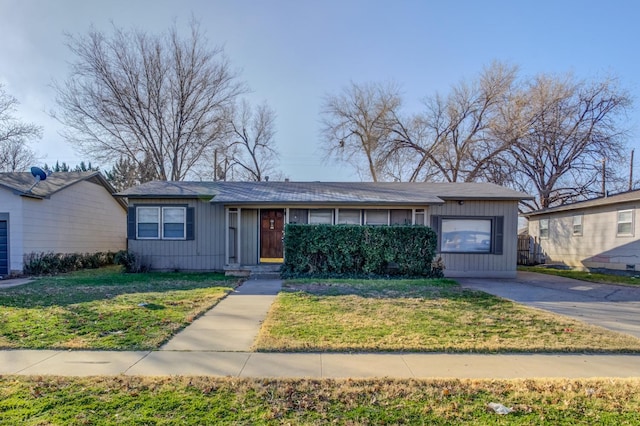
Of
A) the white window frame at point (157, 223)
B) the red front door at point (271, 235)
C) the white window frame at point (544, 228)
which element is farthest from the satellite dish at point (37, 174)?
the white window frame at point (544, 228)

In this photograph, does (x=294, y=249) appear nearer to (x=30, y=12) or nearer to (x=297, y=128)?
(x=30, y=12)

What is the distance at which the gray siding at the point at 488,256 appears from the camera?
40.9 feet

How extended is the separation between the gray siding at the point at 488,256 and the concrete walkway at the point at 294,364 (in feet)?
27.6

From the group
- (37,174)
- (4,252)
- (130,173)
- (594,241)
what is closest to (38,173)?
(37,174)

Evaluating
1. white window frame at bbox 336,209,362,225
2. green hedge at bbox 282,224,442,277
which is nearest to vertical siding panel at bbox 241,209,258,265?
green hedge at bbox 282,224,442,277

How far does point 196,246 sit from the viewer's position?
12.6m

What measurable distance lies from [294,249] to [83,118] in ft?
53.6

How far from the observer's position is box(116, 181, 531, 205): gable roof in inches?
472

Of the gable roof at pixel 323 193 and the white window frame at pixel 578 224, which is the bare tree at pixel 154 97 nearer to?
the gable roof at pixel 323 193

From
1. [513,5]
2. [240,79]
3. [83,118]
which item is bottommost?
[83,118]

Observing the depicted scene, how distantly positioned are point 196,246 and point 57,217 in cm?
540

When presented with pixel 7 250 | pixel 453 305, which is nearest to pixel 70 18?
pixel 7 250

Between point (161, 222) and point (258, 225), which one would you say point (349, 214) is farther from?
point (161, 222)

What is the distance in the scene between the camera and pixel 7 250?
11.3 metres
